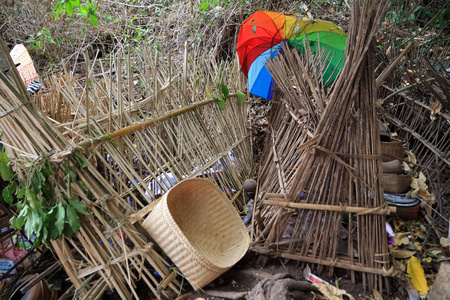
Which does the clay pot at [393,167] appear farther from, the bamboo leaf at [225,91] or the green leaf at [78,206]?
the green leaf at [78,206]

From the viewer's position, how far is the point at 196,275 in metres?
1.93

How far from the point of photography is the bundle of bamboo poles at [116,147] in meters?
1.67

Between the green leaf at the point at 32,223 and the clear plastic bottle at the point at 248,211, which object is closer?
the green leaf at the point at 32,223

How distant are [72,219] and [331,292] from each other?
61.4 inches

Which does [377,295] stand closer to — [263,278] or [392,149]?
[263,278]

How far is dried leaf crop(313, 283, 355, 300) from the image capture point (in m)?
1.97

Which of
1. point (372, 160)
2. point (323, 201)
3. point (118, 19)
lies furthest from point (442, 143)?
point (118, 19)

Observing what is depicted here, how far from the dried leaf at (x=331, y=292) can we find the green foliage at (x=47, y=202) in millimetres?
1461

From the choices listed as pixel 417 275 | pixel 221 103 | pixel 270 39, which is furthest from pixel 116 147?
pixel 270 39

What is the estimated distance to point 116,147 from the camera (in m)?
1.99

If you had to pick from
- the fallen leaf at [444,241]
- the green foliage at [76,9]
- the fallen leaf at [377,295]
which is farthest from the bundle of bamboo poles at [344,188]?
the green foliage at [76,9]

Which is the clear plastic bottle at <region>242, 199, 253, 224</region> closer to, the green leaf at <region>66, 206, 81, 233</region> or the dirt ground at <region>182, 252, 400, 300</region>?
the dirt ground at <region>182, 252, 400, 300</region>

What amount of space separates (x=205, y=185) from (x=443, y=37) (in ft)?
10.9

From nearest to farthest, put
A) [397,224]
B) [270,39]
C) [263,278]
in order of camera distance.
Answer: [263,278], [397,224], [270,39]
